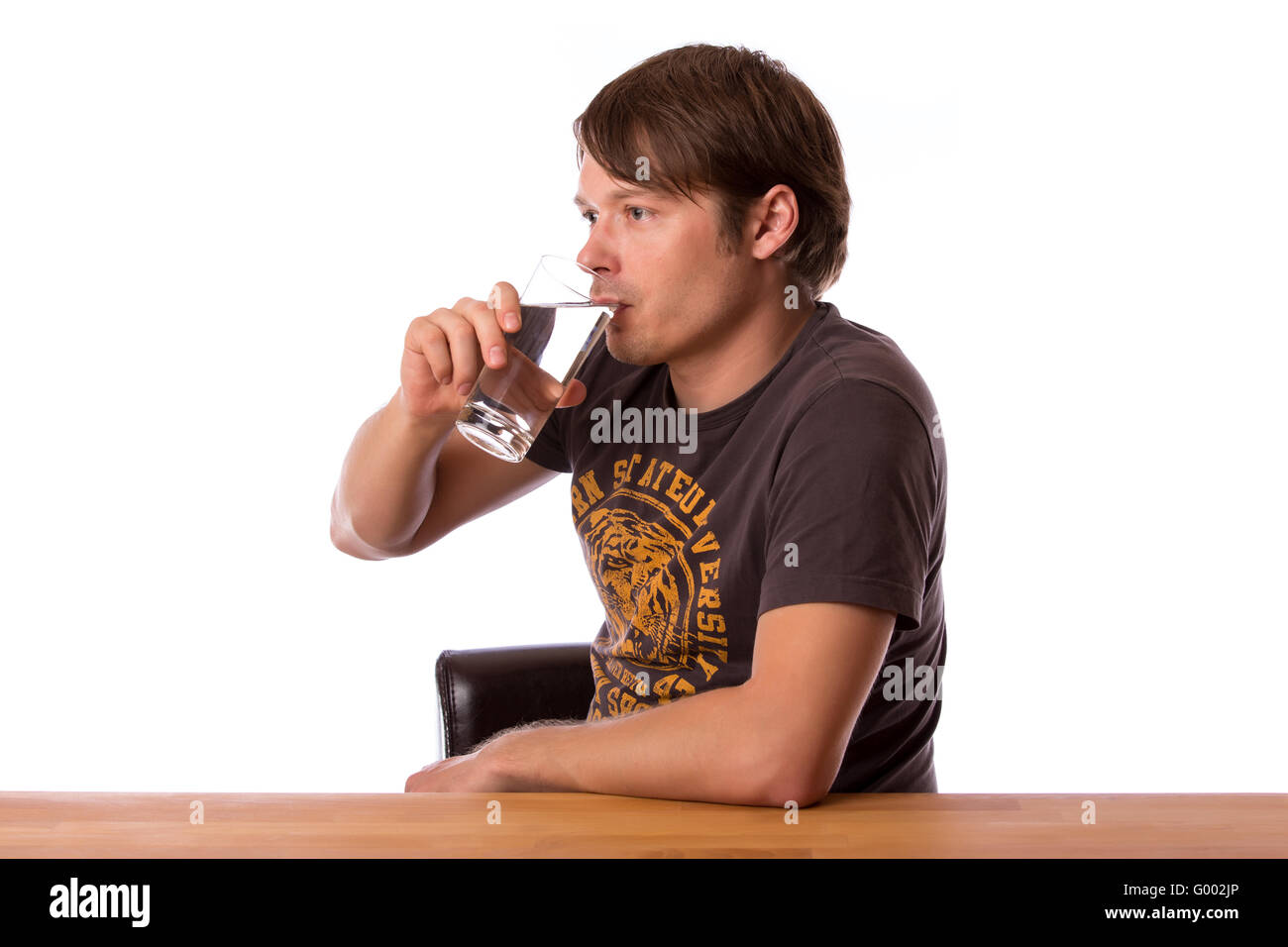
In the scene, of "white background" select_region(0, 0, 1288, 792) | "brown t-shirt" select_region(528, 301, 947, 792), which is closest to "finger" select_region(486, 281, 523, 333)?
"brown t-shirt" select_region(528, 301, 947, 792)

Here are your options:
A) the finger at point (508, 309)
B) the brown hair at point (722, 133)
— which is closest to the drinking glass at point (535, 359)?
the finger at point (508, 309)

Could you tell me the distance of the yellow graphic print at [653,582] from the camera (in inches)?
56.4

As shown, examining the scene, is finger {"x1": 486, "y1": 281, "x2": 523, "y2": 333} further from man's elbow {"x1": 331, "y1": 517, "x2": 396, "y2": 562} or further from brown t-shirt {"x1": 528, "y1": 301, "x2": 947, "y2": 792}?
man's elbow {"x1": 331, "y1": 517, "x2": 396, "y2": 562}

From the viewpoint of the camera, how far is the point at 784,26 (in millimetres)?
3156

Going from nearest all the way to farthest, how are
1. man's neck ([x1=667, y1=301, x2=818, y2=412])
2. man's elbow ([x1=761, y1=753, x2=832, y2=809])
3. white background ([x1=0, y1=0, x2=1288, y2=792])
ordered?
man's elbow ([x1=761, y1=753, x2=832, y2=809]) → man's neck ([x1=667, y1=301, x2=818, y2=412]) → white background ([x1=0, y1=0, x2=1288, y2=792])

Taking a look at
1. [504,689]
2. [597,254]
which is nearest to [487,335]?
[597,254]

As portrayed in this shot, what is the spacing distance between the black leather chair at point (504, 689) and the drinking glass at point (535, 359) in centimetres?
53

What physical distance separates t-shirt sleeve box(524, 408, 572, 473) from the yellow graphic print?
14cm

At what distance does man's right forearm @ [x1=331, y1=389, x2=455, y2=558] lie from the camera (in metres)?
1.56

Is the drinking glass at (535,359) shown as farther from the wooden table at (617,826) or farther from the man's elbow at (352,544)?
the man's elbow at (352,544)
